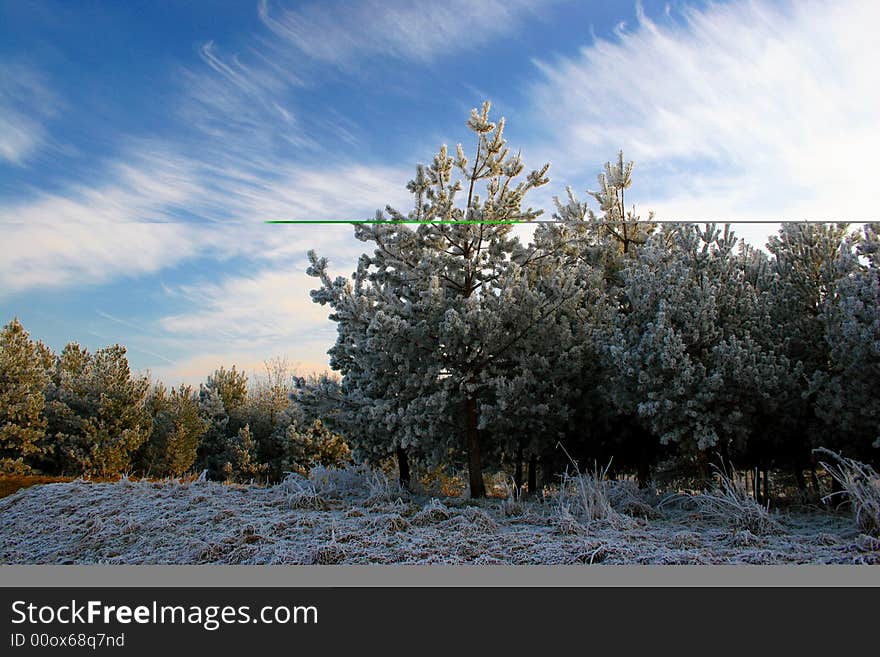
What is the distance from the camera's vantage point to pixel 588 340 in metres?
8.01

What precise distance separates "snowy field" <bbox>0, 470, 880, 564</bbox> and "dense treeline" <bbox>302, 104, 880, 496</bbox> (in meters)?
0.99

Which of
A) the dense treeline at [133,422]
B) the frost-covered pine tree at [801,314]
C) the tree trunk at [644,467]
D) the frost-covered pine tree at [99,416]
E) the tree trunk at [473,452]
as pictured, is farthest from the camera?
the frost-covered pine tree at [99,416]

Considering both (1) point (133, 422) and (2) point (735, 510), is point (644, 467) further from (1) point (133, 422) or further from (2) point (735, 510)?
(1) point (133, 422)

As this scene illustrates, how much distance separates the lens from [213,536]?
548cm

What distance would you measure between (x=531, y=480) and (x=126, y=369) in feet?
33.4

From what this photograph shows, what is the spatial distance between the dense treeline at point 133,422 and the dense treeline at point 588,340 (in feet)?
15.4

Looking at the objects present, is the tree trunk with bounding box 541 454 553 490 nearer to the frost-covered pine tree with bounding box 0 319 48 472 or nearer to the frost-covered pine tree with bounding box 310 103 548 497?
the frost-covered pine tree with bounding box 310 103 548 497

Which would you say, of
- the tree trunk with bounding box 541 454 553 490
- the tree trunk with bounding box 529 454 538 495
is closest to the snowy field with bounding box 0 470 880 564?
the tree trunk with bounding box 541 454 553 490

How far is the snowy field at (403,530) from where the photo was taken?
469 cm

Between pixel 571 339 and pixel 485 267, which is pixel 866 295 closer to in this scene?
pixel 571 339

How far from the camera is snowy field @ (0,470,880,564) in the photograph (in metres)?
4.69

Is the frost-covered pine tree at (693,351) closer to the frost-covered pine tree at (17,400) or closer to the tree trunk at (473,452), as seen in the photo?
the tree trunk at (473,452)

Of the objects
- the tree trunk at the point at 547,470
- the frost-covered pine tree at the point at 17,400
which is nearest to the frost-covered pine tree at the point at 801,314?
the tree trunk at the point at 547,470

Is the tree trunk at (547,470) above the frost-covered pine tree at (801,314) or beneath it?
beneath
